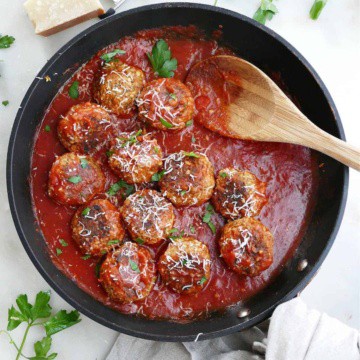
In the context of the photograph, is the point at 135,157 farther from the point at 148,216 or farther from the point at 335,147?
the point at 335,147

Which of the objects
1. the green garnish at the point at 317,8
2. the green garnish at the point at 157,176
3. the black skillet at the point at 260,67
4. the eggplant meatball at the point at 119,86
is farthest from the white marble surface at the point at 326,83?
the green garnish at the point at 157,176

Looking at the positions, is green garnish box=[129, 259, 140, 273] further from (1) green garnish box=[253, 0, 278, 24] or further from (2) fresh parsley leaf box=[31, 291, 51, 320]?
(1) green garnish box=[253, 0, 278, 24]

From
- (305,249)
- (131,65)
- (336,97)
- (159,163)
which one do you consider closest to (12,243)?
(159,163)

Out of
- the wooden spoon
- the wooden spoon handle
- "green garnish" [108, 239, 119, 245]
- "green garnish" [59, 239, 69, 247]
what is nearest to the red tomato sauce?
"green garnish" [59, 239, 69, 247]

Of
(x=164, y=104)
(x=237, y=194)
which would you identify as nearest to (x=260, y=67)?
(x=164, y=104)

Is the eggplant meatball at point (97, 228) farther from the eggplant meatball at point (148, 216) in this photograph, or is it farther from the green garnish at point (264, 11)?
the green garnish at point (264, 11)

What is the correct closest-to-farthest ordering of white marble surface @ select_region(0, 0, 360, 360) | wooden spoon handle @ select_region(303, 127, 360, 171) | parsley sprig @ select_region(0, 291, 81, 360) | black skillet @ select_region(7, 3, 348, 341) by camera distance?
→ wooden spoon handle @ select_region(303, 127, 360, 171), black skillet @ select_region(7, 3, 348, 341), parsley sprig @ select_region(0, 291, 81, 360), white marble surface @ select_region(0, 0, 360, 360)
